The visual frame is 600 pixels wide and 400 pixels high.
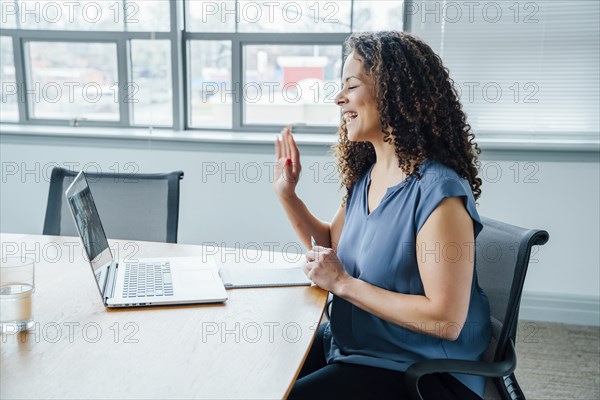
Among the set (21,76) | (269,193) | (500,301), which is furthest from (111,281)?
(21,76)

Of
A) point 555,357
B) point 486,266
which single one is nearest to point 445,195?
point 486,266

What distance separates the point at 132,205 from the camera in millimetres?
2039

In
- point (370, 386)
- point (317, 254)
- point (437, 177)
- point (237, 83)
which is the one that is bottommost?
point (370, 386)

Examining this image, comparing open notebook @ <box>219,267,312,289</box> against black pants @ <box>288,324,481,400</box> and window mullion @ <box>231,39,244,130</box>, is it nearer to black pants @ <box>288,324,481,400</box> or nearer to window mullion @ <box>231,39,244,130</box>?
black pants @ <box>288,324,481,400</box>

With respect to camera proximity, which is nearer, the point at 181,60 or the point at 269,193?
the point at 269,193

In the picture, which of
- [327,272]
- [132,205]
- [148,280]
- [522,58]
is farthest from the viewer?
[522,58]

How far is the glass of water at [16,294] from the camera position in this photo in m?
1.20

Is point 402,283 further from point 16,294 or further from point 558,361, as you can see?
point 558,361

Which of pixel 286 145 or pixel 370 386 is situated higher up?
pixel 286 145

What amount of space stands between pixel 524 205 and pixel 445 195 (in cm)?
186

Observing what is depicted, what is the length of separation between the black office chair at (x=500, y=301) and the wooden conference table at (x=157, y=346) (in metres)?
0.29

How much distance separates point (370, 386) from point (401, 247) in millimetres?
308

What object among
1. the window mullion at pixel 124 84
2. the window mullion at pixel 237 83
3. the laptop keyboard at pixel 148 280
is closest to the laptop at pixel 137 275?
the laptop keyboard at pixel 148 280

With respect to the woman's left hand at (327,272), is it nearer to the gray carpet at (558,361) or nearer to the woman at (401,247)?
the woman at (401,247)
